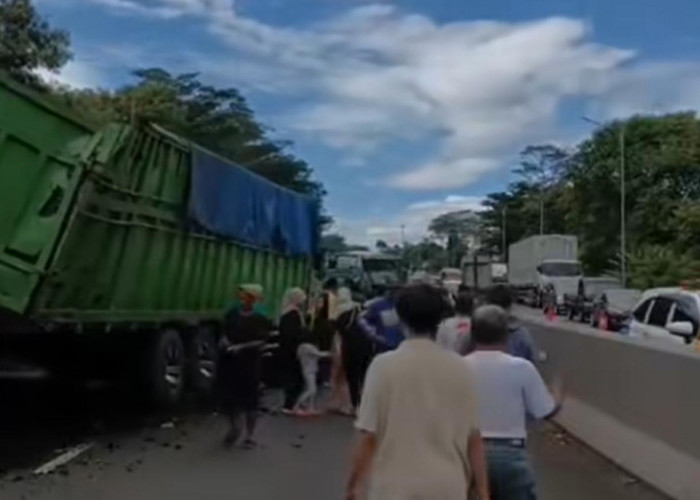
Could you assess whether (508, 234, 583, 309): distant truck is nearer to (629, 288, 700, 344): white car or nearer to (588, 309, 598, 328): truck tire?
(588, 309, 598, 328): truck tire

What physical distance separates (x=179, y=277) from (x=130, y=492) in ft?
22.5

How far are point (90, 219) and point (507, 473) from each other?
814cm

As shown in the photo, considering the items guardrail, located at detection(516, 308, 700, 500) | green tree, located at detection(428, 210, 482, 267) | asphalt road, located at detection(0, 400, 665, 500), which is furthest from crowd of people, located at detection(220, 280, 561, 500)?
green tree, located at detection(428, 210, 482, 267)

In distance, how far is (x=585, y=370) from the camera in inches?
577

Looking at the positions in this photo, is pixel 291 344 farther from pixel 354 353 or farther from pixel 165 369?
pixel 165 369

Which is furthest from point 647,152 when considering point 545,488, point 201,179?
point 545,488

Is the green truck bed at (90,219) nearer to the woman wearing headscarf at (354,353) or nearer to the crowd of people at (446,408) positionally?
the woman wearing headscarf at (354,353)

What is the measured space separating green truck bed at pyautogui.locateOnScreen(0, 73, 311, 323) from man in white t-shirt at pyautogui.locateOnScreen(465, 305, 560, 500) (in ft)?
23.6

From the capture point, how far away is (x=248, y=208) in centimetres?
2064

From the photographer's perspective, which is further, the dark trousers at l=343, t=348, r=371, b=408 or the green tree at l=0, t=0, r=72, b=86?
the green tree at l=0, t=0, r=72, b=86

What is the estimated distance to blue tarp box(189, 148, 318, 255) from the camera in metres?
17.6

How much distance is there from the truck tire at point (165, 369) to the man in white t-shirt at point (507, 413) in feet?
35.9

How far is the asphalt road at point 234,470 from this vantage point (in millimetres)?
10891

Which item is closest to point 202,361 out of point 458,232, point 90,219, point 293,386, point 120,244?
point 293,386
